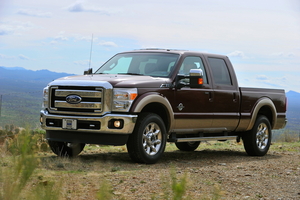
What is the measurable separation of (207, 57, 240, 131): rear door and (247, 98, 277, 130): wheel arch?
600mm

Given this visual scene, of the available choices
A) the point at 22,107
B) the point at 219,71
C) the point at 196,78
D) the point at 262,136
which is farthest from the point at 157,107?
the point at 22,107

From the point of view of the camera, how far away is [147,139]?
28.0 feet

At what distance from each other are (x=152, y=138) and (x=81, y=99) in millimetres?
1385

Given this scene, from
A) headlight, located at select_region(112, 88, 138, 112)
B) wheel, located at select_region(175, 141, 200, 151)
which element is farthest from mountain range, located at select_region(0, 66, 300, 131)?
wheel, located at select_region(175, 141, 200, 151)

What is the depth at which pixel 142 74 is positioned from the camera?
30.6 feet

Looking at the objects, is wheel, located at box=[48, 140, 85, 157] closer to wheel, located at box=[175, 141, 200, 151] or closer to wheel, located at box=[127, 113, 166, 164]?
wheel, located at box=[127, 113, 166, 164]

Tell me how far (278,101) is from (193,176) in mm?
5263

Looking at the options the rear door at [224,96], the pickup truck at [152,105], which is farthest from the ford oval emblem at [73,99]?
the rear door at [224,96]

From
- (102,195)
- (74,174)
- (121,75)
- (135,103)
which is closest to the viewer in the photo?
(102,195)

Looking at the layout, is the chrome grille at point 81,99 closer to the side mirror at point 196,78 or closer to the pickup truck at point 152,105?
the pickup truck at point 152,105

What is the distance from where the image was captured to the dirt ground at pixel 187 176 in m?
5.96

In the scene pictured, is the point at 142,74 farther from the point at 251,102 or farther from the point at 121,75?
the point at 251,102

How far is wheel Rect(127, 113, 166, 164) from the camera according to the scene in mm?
8289

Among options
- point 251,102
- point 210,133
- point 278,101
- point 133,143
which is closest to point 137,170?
point 133,143
